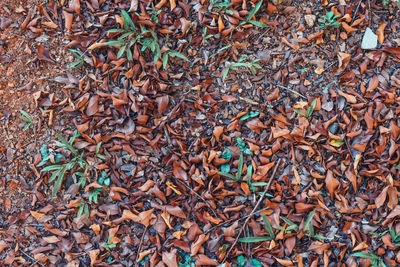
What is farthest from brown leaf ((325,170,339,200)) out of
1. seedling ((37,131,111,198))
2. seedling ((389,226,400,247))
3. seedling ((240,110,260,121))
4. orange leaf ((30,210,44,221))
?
orange leaf ((30,210,44,221))

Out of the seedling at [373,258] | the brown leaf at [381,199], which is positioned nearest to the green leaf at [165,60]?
the brown leaf at [381,199]

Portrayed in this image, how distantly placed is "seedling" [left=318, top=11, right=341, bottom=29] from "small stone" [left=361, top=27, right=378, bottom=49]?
21 cm

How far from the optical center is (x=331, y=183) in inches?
86.0

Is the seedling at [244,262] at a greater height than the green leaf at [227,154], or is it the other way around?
the green leaf at [227,154]

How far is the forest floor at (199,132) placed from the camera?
220 cm

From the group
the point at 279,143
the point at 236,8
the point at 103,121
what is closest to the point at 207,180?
the point at 279,143

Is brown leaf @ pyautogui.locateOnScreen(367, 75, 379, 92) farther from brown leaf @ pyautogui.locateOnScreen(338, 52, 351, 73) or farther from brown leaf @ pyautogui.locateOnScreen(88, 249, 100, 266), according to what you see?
brown leaf @ pyautogui.locateOnScreen(88, 249, 100, 266)

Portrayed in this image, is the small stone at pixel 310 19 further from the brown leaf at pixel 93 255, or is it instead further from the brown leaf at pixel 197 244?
the brown leaf at pixel 93 255

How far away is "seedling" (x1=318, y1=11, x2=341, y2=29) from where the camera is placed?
7.53 ft

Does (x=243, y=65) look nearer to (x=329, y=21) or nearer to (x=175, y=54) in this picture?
(x=175, y=54)

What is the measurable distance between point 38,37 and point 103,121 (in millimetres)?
821

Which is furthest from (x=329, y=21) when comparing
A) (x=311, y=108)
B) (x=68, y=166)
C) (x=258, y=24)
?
(x=68, y=166)

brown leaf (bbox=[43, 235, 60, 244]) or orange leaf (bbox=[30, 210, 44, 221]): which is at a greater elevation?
orange leaf (bbox=[30, 210, 44, 221])

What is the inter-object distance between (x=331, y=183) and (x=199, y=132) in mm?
961
